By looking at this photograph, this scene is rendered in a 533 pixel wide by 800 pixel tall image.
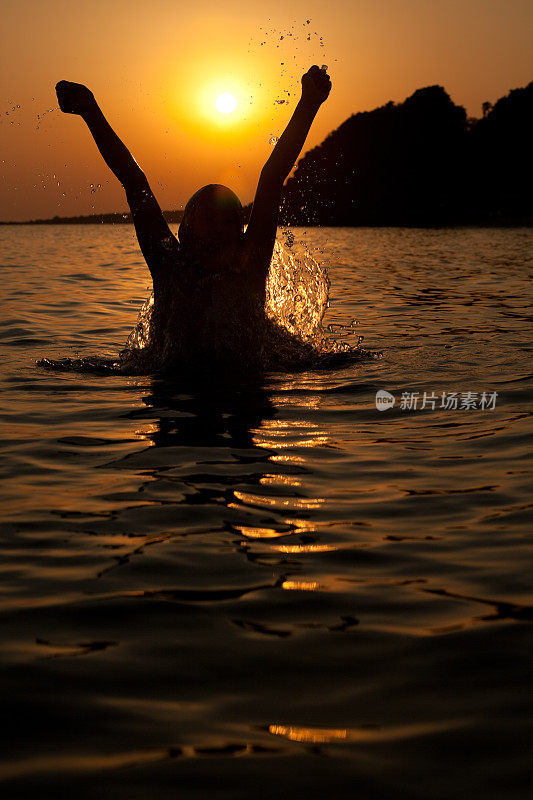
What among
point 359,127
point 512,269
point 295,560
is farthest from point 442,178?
point 295,560

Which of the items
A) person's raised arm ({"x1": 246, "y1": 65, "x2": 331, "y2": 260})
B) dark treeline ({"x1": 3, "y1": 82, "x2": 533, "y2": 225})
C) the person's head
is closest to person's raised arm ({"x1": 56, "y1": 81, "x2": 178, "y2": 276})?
the person's head

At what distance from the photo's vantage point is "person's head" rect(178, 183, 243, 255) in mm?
7605

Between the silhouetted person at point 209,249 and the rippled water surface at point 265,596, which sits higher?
the silhouetted person at point 209,249

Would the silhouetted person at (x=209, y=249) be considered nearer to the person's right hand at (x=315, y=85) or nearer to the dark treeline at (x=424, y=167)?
the person's right hand at (x=315, y=85)

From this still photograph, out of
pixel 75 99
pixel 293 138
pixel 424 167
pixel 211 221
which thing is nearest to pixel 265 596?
pixel 211 221

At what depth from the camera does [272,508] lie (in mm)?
4512

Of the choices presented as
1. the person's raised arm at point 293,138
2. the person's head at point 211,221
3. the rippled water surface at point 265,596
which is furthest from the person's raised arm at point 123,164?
the rippled water surface at point 265,596

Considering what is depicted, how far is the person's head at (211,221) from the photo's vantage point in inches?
299

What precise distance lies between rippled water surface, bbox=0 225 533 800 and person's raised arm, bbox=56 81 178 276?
56.7 inches

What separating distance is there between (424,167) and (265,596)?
510 ft

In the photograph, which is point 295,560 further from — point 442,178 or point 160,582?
point 442,178

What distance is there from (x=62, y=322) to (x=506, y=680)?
37.4 ft

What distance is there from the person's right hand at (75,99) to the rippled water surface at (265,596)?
7.80 ft

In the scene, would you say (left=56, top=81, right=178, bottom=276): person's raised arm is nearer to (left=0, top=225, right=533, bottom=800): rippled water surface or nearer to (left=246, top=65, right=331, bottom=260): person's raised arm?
(left=246, top=65, right=331, bottom=260): person's raised arm
